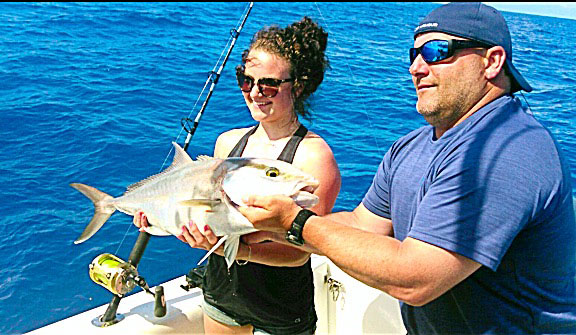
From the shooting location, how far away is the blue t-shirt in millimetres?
1555

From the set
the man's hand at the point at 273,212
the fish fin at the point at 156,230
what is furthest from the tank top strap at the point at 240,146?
the man's hand at the point at 273,212

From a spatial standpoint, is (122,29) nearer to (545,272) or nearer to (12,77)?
(12,77)

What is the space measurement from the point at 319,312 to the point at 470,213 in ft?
7.40

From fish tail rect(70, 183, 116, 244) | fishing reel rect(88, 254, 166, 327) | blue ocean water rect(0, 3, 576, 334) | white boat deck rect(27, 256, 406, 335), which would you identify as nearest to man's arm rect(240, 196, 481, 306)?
blue ocean water rect(0, 3, 576, 334)

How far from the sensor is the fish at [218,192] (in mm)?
2008

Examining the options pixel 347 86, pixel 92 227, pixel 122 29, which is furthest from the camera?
pixel 122 29

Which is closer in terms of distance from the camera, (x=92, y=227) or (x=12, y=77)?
(x=92, y=227)

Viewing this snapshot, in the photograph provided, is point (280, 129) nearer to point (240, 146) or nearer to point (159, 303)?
point (240, 146)

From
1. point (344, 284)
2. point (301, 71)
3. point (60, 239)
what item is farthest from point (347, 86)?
point (301, 71)

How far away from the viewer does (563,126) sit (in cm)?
479

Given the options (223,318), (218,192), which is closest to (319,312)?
(223,318)

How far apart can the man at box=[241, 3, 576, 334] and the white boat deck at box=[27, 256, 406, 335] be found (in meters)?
1.42

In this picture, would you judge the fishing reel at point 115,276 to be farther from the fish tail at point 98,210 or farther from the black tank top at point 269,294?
the black tank top at point 269,294

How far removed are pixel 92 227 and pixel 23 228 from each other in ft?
11.6
